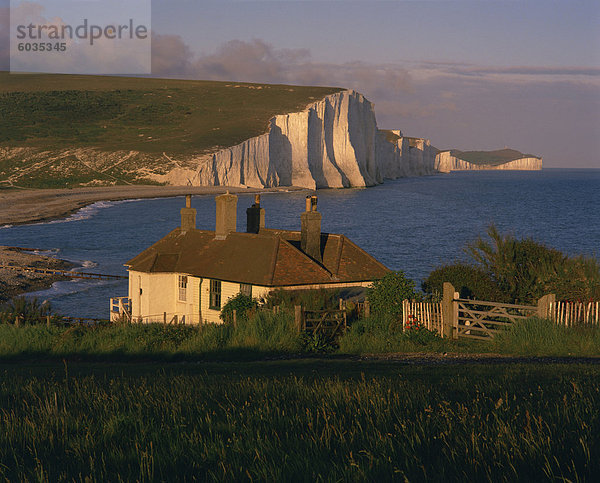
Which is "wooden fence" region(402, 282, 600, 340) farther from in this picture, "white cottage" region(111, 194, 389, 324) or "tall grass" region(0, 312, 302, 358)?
"white cottage" region(111, 194, 389, 324)

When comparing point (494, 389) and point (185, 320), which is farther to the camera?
point (185, 320)

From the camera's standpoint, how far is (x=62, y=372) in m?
15.3

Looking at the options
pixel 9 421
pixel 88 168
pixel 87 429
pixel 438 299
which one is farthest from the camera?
pixel 88 168

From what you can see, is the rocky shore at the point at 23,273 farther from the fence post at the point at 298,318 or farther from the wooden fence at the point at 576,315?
the wooden fence at the point at 576,315

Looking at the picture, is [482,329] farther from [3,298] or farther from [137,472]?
[3,298]

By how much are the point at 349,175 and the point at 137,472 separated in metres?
170

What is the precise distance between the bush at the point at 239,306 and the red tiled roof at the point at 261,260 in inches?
29.5

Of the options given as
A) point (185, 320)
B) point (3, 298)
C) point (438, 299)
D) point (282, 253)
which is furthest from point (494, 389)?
point (3, 298)

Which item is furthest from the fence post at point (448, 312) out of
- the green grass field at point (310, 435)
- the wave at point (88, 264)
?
the wave at point (88, 264)

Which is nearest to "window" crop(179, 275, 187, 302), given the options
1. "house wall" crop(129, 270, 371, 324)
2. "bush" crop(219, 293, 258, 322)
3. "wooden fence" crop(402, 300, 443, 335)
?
"house wall" crop(129, 270, 371, 324)

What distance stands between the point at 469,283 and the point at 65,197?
11368 cm

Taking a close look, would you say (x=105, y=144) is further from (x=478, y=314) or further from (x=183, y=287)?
(x=478, y=314)

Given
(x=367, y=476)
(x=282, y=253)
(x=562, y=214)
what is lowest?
(x=562, y=214)

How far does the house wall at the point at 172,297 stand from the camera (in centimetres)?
2678
